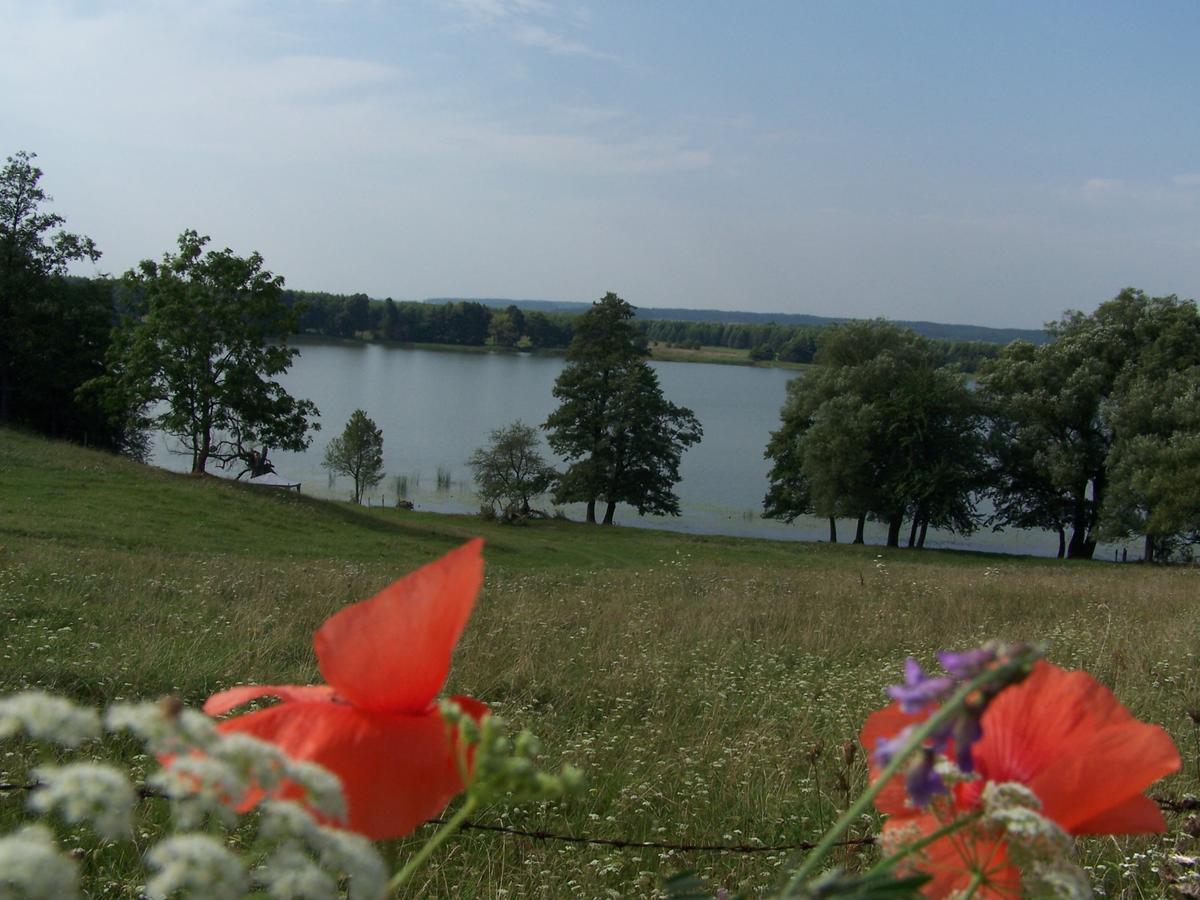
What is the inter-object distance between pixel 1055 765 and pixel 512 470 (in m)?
42.7

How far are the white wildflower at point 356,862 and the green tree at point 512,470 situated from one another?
41.2 metres

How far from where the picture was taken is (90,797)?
390 mm

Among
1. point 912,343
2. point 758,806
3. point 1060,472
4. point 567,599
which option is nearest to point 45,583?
point 567,599

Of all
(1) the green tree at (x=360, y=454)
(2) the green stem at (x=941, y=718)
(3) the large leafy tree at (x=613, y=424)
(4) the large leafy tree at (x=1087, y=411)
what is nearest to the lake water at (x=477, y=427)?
(1) the green tree at (x=360, y=454)

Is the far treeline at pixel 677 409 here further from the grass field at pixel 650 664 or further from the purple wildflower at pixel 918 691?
the purple wildflower at pixel 918 691

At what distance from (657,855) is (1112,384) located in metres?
37.8

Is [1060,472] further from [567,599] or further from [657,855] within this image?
[657,855]

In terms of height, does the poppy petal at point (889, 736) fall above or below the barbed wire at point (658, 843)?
above

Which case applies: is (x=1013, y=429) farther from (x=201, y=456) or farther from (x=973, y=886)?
(x=973, y=886)

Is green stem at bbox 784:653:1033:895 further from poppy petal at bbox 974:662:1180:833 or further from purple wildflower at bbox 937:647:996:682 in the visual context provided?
poppy petal at bbox 974:662:1180:833

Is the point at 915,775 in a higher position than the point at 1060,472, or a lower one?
higher

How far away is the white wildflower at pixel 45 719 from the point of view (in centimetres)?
41

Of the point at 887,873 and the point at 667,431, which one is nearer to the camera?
the point at 887,873

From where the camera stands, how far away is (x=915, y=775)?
0.53 meters
